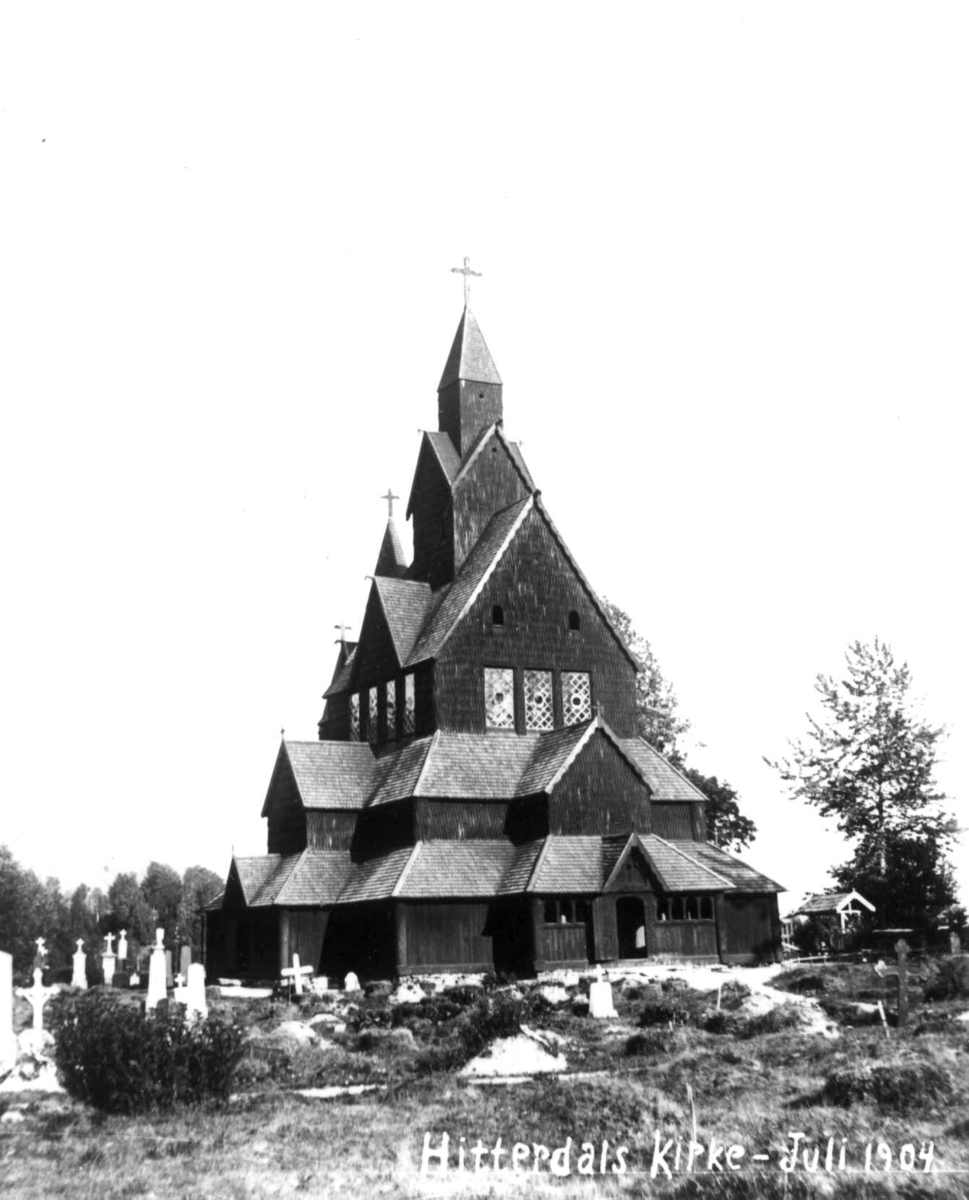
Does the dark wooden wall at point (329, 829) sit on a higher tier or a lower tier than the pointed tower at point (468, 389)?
lower

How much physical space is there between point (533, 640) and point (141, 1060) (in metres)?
26.5

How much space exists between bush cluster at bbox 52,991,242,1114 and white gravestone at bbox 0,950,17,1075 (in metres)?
0.72

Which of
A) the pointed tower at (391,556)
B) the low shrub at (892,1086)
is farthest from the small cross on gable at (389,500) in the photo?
the low shrub at (892,1086)

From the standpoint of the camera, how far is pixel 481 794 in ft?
121

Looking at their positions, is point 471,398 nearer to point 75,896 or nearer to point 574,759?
point 574,759

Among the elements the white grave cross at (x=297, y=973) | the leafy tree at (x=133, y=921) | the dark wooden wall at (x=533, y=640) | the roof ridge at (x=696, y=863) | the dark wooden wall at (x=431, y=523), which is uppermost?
the dark wooden wall at (x=431, y=523)

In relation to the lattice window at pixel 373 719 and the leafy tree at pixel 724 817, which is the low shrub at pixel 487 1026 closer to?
the lattice window at pixel 373 719

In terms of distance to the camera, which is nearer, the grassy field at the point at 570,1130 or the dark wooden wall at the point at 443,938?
the grassy field at the point at 570,1130

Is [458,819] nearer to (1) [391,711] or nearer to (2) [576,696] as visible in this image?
(1) [391,711]

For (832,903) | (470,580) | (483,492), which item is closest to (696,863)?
(832,903)

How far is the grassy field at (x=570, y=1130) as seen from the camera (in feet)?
35.2

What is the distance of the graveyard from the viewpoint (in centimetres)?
1094

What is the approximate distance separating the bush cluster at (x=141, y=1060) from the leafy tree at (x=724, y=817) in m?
43.6

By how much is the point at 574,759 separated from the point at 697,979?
781 cm
